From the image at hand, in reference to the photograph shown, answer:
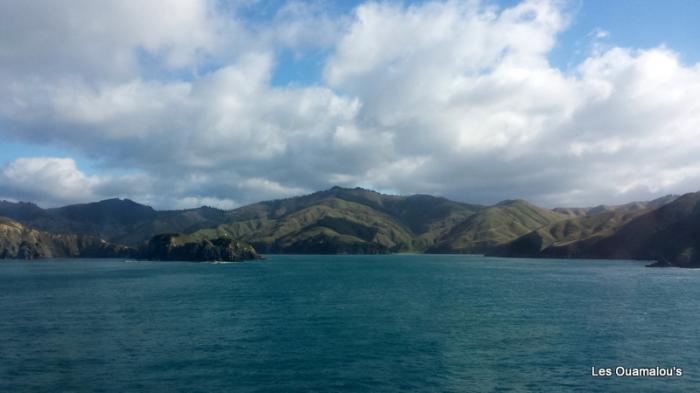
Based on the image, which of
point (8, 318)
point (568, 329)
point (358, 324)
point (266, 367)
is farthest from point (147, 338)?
point (568, 329)

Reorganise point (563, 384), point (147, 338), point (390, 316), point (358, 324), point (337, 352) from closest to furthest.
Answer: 1. point (563, 384)
2. point (337, 352)
3. point (147, 338)
4. point (358, 324)
5. point (390, 316)

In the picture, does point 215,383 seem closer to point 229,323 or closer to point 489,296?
point 229,323

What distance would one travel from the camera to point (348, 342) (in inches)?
2756

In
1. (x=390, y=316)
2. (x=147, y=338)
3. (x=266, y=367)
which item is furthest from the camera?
(x=390, y=316)

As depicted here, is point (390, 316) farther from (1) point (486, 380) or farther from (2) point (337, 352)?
(1) point (486, 380)

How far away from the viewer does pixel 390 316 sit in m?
92.5

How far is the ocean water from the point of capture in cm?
5184

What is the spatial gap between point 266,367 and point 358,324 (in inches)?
1141

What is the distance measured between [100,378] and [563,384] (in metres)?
49.7

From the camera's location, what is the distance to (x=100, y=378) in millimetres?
53312

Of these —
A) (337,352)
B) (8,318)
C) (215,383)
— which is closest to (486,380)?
(337,352)

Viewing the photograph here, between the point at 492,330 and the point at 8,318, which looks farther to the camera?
the point at 8,318

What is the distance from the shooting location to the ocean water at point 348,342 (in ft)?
170

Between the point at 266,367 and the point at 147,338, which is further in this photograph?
the point at 147,338
